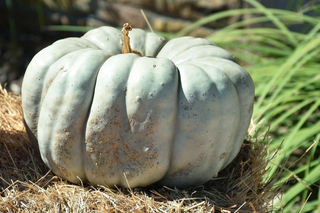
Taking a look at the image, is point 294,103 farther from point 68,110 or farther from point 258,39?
point 68,110

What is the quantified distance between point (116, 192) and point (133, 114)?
349 millimetres

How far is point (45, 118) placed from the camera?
1.40 metres

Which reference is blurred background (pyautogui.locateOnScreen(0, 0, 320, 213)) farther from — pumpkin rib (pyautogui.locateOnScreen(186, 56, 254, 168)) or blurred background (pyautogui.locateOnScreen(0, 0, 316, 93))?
pumpkin rib (pyautogui.locateOnScreen(186, 56, 254, 168))

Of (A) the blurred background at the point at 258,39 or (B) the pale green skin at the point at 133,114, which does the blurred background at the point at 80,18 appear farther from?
(B) the pale green skin at the point at 133,114

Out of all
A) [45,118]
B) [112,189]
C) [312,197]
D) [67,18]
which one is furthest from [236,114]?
[67,18]

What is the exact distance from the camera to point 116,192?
145 cm

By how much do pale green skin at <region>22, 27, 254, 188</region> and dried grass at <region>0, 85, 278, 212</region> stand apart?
58mm

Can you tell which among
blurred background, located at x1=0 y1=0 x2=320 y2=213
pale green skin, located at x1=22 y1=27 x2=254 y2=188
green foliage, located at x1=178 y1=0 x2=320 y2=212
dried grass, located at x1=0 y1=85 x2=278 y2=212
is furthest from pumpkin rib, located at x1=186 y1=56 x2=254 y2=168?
green foliage, located at x1=178 y1=0 x2=320 y2=212

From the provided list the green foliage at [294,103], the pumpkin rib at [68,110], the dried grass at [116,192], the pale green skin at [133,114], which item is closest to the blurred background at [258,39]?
the green foliage at [294,103]

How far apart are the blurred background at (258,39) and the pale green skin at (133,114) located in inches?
23.1

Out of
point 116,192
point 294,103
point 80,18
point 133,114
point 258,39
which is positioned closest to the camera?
point 133,114

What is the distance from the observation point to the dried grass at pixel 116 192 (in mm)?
1338

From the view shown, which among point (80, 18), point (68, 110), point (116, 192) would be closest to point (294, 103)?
point (116, 192)

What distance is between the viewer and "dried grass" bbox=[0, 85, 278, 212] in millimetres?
1338
